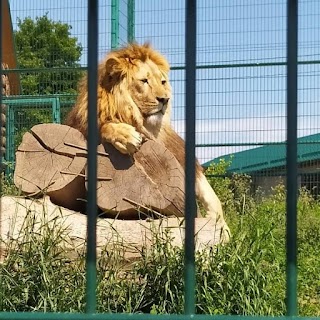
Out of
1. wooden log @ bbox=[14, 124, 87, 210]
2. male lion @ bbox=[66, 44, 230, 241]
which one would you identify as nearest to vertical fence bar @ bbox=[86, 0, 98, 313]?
wooden log @ bbox=[14, 124, 87, 210]

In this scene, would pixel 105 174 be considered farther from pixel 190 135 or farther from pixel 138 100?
pixel 190 135

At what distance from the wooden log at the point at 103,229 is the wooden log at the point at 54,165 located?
377mm

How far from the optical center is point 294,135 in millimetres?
1983

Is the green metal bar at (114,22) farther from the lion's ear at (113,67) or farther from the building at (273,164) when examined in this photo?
the lion's ear at (113,67)

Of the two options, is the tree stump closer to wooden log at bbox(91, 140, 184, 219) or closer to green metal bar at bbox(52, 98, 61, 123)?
wooden log at bbox(91, 140, 184, 219)

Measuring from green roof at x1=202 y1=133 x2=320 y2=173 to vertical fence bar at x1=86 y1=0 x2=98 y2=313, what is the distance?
7273mm

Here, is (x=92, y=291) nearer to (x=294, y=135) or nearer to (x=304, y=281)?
(x=294, y=135)

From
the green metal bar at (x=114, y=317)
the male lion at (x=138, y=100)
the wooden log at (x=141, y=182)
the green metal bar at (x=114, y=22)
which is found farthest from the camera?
the green metal bar at (x=114, y=22)

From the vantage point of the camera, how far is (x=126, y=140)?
5207mm

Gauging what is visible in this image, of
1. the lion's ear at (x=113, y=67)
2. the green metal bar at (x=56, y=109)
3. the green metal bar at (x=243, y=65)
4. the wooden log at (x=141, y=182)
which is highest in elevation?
the green metal bar at (x=243, y=65)

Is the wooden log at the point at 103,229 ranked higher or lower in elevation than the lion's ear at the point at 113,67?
lower

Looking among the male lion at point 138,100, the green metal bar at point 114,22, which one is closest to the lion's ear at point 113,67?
the male lion at point 138,100

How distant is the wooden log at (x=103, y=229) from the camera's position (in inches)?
168

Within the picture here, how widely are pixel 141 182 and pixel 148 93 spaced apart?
29.9 inches
